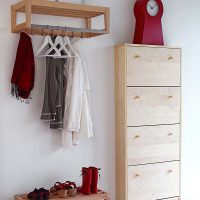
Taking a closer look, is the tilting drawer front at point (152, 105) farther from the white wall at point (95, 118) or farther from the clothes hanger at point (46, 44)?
the clothes hanger at point (46, 44)

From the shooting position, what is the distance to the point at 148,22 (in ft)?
13.3

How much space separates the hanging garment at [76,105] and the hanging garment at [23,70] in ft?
1.18

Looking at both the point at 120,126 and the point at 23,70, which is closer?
the point at 23,70

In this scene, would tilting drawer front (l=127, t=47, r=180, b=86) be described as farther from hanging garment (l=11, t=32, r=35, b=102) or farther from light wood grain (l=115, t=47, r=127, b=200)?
hanging garment (l=11, t=32, r=35, b=102)

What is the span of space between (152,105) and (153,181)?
2.45ft

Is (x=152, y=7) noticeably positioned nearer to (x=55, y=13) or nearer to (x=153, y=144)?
(x=55, y=13)

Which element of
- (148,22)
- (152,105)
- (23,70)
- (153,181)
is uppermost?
(148,22)

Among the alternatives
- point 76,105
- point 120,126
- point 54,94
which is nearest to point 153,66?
point 120,126

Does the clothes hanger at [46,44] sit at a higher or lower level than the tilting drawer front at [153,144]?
higher

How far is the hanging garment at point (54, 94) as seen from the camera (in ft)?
12.1

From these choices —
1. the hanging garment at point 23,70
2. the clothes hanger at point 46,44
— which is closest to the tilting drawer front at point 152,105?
the clothes hanger at point 46,44

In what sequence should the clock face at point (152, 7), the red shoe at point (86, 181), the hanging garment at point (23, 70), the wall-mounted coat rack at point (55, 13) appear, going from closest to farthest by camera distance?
the wall-mounted coat rack at point (55, 13), the hanging garment at point (23, 70), the red shoe at point (86, 181), the clock face at point (152, 7)

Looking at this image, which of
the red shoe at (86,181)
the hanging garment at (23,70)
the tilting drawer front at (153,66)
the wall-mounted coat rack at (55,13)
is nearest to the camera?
the wall-mounted coat rack at (55,13)

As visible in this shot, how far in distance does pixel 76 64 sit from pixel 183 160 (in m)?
1.70
